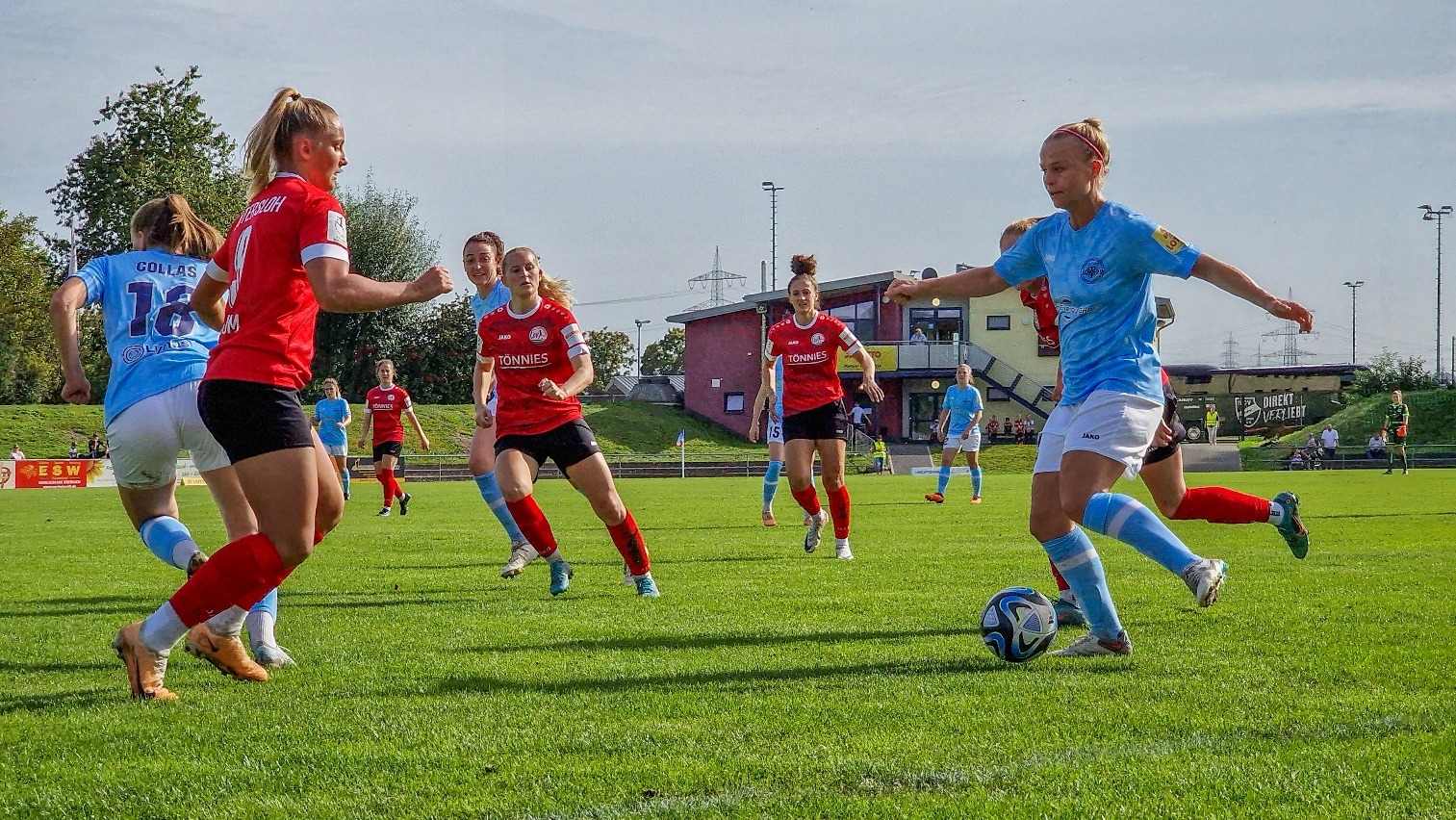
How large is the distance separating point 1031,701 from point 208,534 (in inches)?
479

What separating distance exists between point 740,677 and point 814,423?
6200 mm

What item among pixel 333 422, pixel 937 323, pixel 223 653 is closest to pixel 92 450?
pixel 333 422

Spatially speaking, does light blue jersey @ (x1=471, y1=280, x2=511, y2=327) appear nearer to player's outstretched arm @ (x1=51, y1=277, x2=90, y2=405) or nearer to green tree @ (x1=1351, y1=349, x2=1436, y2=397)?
player's outstretched arm @ (x1=51, y1=277, x2=90, y2=405)

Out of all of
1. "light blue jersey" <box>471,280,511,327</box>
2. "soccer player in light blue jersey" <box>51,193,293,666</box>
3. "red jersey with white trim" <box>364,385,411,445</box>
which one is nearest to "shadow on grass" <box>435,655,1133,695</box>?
"soccer player in light blue jersey" <box>51,193,293,666</box>

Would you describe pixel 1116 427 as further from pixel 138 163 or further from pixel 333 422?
pixel 138 163

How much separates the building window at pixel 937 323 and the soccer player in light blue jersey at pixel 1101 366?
51.5 meters

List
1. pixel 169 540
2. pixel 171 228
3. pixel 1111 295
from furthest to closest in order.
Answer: pixel 171 228 < pixel 169 540 < pixel 1111 295

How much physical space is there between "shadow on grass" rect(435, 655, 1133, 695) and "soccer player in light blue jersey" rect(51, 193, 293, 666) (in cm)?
109

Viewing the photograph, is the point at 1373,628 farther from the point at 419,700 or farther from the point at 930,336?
the point at 930,336

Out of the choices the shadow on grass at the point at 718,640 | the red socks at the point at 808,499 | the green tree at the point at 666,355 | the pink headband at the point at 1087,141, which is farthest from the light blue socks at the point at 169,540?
the green tree at the point at 666,355

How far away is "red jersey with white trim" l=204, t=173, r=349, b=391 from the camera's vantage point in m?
4.29

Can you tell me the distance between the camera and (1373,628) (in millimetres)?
5922

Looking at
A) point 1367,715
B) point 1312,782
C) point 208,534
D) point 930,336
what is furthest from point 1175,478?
point 930,336

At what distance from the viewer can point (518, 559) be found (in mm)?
8953
